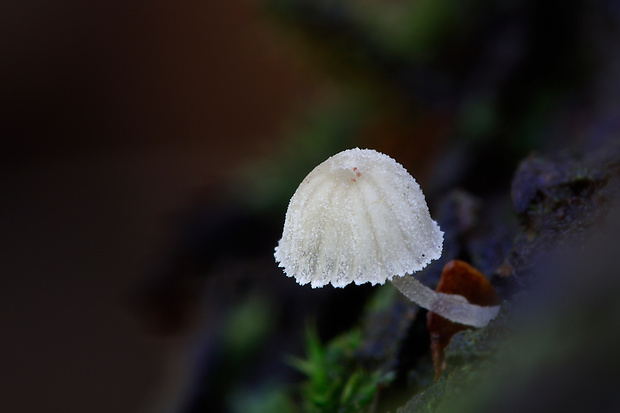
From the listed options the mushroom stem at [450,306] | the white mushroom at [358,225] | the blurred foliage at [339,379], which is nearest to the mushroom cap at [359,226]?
the white mushroom at [358,225]

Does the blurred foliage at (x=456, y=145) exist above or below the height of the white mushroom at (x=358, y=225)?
above

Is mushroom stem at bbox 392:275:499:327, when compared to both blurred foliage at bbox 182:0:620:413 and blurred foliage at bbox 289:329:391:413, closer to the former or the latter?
blurred foliage at bbox 182:0:620:413

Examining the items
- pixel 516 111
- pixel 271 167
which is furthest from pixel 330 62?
pixel 516 111

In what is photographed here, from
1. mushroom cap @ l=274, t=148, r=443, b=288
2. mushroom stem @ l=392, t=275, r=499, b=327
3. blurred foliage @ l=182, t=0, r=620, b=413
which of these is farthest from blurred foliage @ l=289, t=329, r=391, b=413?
mushroom cap @ l=274, t=148, r=443, b=288

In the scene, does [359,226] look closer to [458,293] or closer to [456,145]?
[458,293]

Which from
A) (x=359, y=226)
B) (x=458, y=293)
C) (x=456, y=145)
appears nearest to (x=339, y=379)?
(x=458, y=293)

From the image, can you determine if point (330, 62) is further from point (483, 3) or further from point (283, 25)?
point (483, 3)

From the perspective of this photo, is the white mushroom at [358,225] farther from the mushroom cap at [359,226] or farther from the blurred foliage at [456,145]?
the blurred foliage at [456,145]
